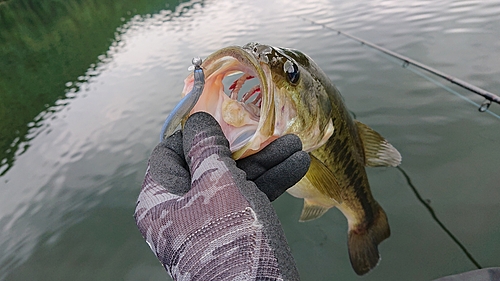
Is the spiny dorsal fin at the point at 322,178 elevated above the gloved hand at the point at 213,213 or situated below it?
below

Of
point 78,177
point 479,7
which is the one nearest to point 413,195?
point 78,177

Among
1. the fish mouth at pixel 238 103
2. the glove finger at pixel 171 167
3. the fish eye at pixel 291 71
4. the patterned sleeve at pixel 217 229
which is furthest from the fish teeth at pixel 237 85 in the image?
the patterned sleeve at pixel 217 229

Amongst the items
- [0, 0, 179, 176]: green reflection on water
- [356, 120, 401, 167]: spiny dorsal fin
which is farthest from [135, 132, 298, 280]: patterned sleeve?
[0, 0, 179, 176]: green reflection on water

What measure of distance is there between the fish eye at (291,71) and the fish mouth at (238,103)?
0.37 feet

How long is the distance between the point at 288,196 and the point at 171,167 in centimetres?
275

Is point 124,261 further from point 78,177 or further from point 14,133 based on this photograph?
point 14,133

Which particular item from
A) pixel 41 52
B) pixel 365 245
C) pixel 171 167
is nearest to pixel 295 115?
pixel 171 167

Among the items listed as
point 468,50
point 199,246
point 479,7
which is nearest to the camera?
point 199,246

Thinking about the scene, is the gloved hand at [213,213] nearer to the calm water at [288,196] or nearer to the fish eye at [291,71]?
the fish eye at [291,71]

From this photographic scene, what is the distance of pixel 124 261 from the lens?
11.4ft

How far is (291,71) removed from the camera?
4.58ft

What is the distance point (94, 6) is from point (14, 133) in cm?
2946

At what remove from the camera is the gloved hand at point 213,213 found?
89 centimetres

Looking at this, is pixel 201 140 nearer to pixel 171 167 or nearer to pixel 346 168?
pixel 171 167
